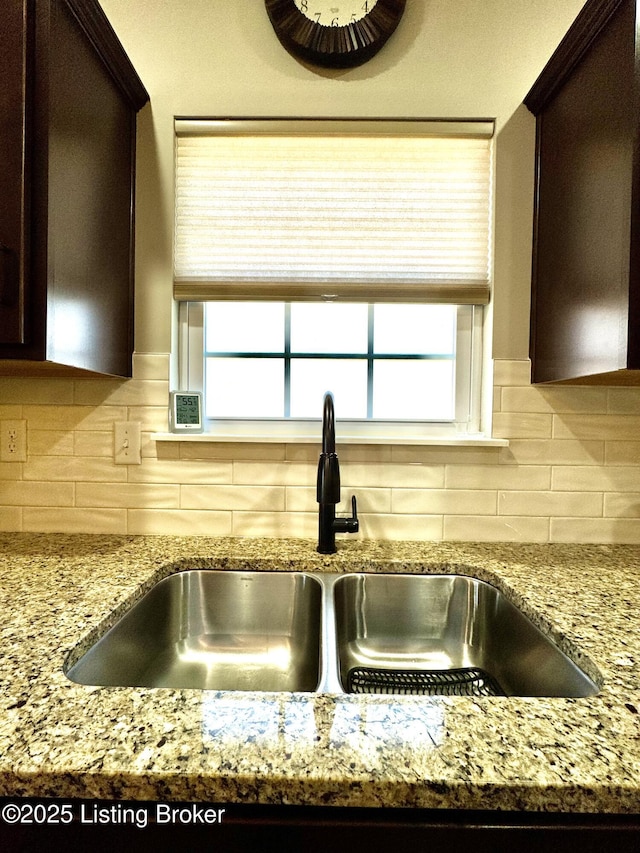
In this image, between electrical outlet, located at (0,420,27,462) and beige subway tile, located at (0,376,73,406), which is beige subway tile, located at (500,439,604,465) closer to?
beige subway tile, located at (0,376,73,406)

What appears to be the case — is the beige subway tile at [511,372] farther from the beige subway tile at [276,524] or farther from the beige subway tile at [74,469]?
the beige subway tile at [74,469]

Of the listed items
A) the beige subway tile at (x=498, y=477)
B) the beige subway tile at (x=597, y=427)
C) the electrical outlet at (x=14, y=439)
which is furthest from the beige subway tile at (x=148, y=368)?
the beige subway tile at (x=597, y=427)

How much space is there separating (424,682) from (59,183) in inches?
48.2

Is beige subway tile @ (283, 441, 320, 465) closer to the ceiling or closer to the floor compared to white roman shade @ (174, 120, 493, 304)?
closer to the floor

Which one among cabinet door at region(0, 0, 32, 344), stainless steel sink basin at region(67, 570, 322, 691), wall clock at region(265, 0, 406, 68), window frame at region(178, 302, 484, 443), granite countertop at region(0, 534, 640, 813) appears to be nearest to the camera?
granite countertop at region(0, 534, 640, 813)

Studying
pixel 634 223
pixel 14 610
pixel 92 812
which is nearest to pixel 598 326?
pixel 634 223

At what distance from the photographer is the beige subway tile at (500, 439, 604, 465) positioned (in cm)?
127

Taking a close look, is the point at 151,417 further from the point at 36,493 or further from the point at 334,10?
the point at 334,10

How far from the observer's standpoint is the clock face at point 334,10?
124 cm

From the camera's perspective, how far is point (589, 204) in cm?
100

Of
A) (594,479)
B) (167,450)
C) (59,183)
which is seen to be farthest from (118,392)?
(594,479)

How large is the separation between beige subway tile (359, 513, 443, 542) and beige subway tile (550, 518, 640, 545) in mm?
331

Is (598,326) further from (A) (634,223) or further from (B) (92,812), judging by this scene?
(B) (92,812)

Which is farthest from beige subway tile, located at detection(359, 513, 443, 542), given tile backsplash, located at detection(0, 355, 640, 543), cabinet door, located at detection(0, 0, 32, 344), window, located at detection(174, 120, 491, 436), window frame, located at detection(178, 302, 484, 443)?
cabinet door, located at detection(0, 0, 32, 344)
